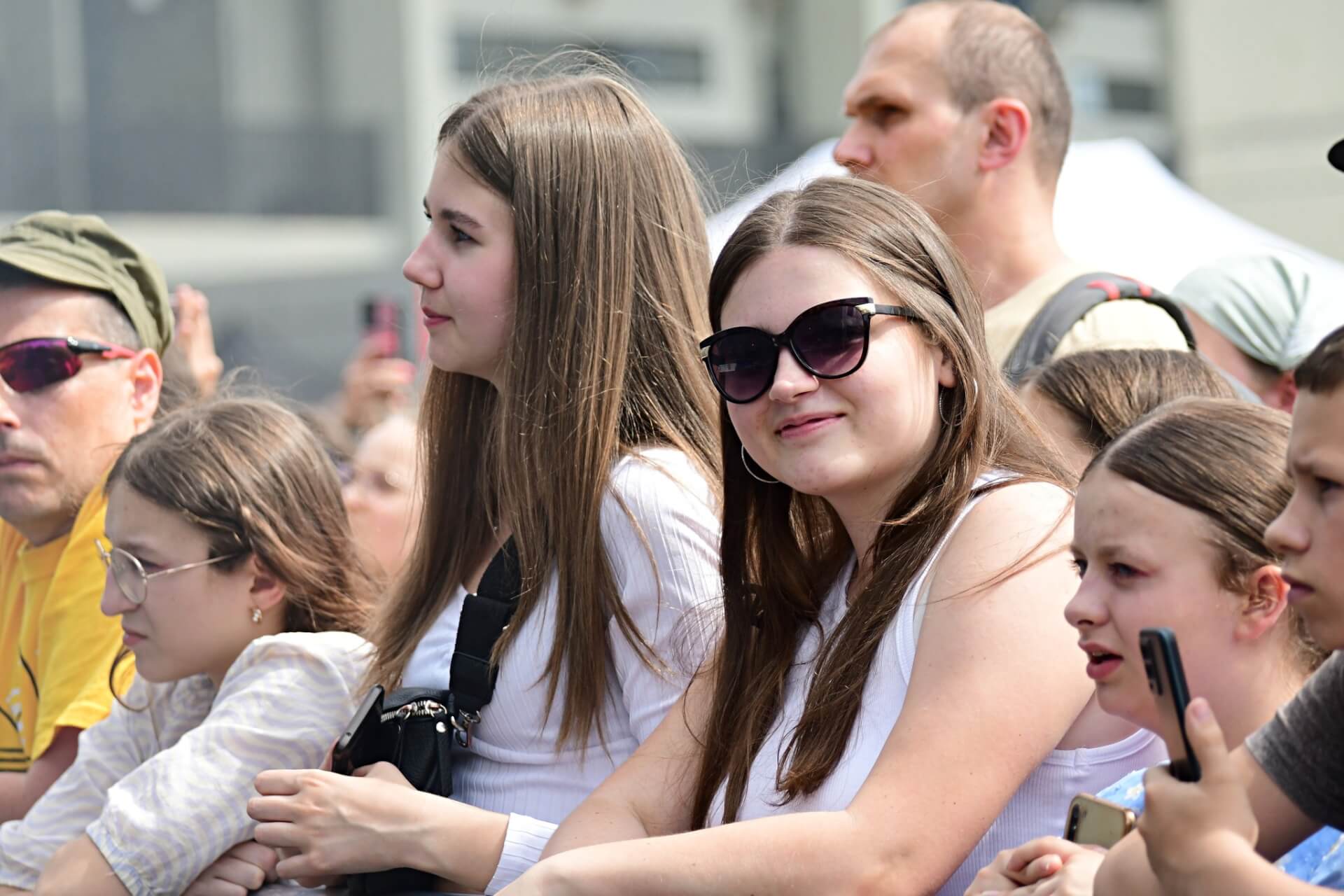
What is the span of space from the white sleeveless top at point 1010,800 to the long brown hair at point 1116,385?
0.71 metres

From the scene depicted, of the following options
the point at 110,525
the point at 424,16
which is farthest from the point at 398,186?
the point at 110,525

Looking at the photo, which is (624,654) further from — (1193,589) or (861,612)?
(1193,589)

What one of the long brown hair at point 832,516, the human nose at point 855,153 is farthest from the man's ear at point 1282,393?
the long brown hair at point 832,516

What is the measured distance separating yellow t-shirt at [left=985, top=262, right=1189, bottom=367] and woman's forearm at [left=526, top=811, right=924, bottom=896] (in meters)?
1.61

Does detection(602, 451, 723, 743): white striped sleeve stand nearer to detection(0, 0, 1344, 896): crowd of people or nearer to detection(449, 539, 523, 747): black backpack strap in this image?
detection(0, 0, 1344, 896): crowd of people

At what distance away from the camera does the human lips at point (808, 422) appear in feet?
7.76

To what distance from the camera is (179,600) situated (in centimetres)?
326

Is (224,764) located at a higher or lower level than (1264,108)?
lower

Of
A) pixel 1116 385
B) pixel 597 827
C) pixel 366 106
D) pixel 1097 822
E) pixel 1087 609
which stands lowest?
pixel 597 827

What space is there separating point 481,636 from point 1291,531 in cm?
150

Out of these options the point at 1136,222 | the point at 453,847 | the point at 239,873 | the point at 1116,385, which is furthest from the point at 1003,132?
the point at 239,873

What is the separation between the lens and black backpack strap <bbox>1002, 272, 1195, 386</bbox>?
12.4ft

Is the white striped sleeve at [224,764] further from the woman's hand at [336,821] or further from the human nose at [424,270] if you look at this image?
the human nose at [424,270]

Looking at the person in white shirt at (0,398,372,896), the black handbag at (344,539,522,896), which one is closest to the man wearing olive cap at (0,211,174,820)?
the person in white shirt at (0,398,372,896)
